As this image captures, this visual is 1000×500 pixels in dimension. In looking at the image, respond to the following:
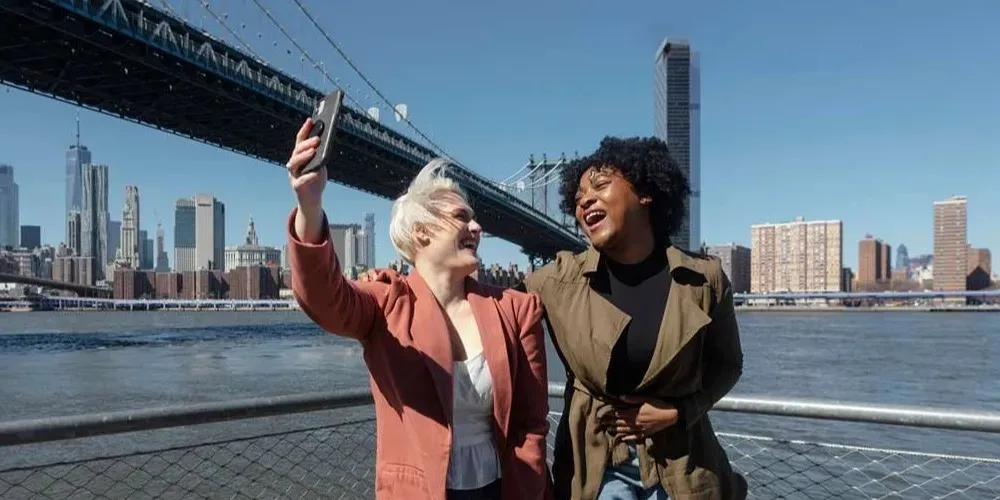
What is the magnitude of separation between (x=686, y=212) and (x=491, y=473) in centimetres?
81

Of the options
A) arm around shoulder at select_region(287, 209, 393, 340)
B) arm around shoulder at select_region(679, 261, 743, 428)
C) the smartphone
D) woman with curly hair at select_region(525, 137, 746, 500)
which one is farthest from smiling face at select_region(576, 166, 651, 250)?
the smartphone

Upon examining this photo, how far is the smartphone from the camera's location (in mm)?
1367

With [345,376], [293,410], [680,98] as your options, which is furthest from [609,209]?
[680,98]

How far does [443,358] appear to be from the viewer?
1568 millimetres

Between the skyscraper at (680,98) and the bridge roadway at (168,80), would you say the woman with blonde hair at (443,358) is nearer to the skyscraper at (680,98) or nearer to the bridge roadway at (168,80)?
the bridge roadway at (168,80)

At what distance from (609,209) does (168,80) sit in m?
23.7

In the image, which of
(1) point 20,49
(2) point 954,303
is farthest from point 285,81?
(2) point 954,303

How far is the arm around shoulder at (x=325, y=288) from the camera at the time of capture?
1435 mm

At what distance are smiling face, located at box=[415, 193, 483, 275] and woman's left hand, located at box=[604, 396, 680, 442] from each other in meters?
0.44

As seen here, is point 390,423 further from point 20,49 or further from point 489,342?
point 20,49

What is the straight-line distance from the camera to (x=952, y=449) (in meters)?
8.35

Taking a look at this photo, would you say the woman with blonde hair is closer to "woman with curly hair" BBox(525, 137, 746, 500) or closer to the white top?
the white top

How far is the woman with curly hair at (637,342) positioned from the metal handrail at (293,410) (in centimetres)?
50

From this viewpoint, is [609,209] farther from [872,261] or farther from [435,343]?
[872,261]
